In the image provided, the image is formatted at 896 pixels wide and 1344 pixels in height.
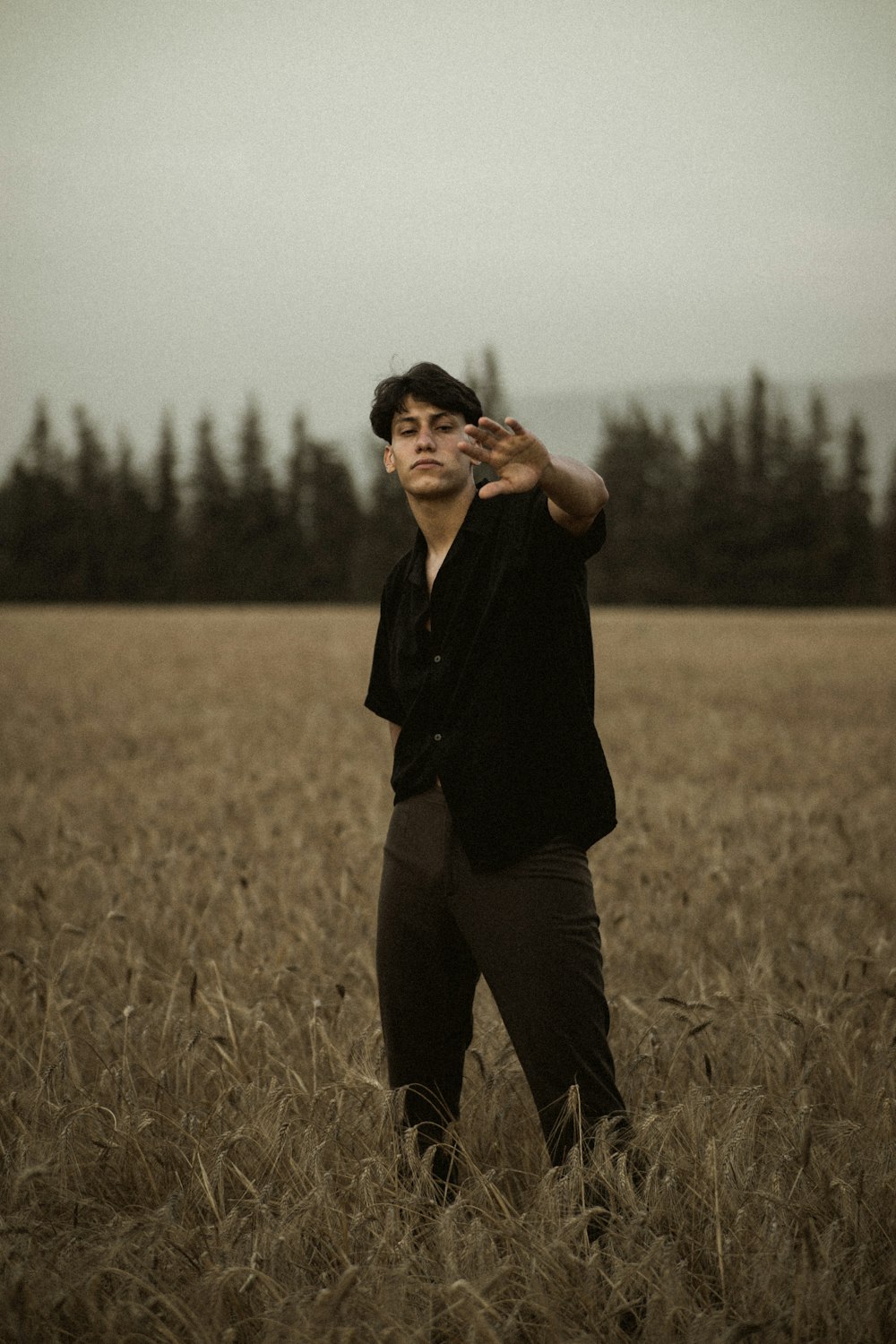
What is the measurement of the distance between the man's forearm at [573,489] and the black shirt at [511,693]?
0.09 metres

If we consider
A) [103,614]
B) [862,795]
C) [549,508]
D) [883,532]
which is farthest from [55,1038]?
[883,532]

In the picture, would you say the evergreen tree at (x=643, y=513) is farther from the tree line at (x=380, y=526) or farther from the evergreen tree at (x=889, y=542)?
the evergreen tree at (x=889, y=542)

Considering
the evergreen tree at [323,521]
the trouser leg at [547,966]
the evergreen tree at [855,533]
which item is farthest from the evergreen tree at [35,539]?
the trouser leg at [547,966]

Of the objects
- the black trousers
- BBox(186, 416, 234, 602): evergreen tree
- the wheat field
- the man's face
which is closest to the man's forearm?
the man's face

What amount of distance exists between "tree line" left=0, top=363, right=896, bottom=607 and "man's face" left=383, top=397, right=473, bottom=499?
183ft

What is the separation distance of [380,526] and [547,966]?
191 ft

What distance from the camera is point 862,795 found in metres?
8.61

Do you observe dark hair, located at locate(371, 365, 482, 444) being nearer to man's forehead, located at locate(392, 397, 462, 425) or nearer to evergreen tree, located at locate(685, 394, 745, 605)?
man's forehead, located at locate(392, 397, 462, 425)

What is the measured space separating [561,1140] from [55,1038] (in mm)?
1786

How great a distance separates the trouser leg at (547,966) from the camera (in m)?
2.62

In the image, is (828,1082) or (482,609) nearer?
(482,609)

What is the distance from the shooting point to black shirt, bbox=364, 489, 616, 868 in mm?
2641

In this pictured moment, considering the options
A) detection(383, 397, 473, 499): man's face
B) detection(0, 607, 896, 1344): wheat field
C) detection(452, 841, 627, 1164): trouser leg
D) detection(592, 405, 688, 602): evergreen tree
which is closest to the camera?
detection(0, 607, 896, 1344): wheat field

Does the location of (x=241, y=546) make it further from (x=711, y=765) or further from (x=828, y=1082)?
(x=828, y=1082)
